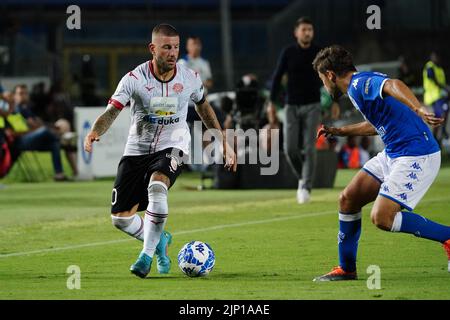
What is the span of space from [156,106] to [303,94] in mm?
6604

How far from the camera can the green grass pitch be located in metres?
8.62

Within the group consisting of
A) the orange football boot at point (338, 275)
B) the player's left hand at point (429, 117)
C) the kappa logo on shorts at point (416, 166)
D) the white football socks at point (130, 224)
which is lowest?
the orange football boot at point (338, 275)

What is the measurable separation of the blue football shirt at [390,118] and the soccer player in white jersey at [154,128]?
4.79 ft

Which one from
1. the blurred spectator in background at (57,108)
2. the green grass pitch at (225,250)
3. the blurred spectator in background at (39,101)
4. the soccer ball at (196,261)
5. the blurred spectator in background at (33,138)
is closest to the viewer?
the green grass pitch at (225,250)

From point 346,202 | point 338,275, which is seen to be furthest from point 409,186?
point 338,275

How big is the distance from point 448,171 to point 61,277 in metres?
14.6

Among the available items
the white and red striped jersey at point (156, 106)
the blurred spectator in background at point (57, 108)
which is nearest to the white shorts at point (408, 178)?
the white and red striped jersey at point (156, 106)

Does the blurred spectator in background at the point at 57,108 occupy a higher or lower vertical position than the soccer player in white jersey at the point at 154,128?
lower

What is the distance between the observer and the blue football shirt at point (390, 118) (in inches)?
351

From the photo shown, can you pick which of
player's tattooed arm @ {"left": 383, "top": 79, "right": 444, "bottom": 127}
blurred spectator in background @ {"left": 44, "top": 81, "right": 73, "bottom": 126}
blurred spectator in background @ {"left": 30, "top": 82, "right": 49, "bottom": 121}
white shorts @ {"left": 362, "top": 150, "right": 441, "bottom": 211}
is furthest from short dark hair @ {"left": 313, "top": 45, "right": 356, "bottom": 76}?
blurred spectator in background @ {"left": 30, "top": 82, "right": 49, "bottom": 121}

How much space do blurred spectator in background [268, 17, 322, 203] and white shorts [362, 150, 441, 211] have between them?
702cm

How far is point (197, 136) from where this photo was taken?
833 inches

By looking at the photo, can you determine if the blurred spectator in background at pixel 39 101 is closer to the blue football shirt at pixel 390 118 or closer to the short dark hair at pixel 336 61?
the short dark hair at pixel 336 61
